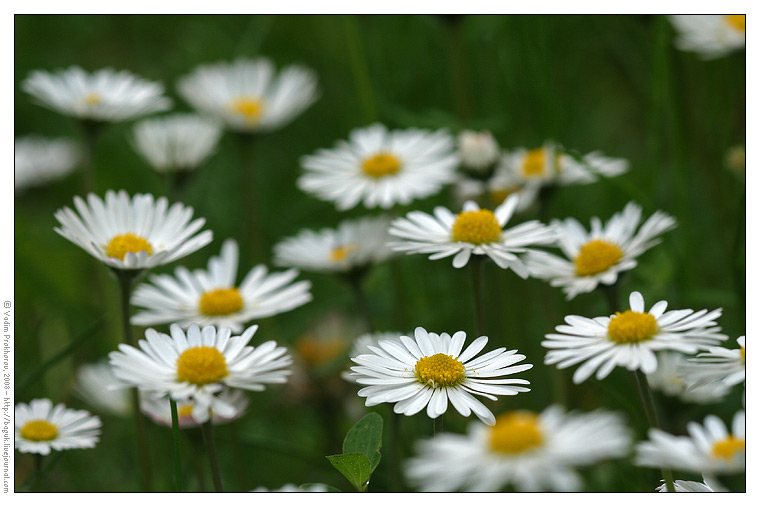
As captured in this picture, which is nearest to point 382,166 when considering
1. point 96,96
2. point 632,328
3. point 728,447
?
point 96,96

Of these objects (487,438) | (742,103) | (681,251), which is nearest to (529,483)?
Answer: (487,438)

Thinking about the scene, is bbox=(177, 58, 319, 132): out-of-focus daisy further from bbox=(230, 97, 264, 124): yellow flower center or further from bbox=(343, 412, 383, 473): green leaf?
bbox=(343, 412, 383, 473): green leaf

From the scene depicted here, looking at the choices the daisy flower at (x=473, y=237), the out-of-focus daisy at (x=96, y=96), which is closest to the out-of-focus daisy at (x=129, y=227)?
the daisy flower at (x=473, y=237)

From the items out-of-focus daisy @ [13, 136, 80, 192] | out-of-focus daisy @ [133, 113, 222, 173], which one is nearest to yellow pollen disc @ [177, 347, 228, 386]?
out-of-focus daisy @ [133, 113, 222, 173]

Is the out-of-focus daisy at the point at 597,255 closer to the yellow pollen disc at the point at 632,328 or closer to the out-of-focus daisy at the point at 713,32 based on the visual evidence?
the yellow pollen disc at the point at 632,328

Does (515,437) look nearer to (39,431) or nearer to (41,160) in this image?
(39,431)
